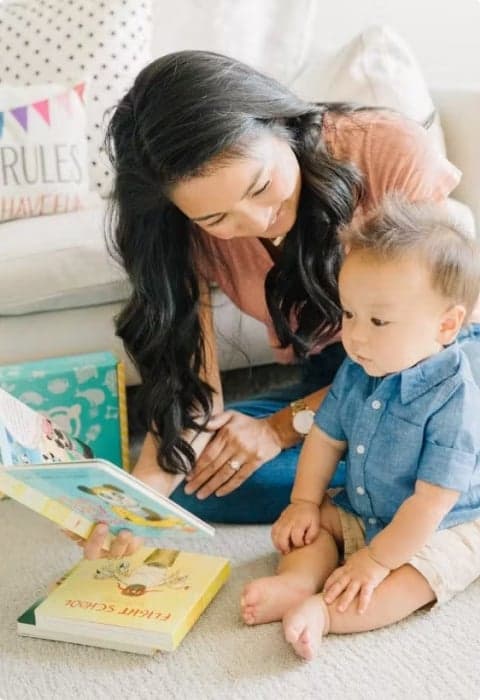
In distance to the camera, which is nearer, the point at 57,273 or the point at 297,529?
the point at 297,529

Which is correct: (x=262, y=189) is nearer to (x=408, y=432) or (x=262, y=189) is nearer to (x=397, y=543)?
(x=408, y=432)

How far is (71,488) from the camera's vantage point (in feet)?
3.53

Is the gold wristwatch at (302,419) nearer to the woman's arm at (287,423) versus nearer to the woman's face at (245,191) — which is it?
the woman's arm at (287,423)

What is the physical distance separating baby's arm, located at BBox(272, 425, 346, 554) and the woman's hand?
13 centimetres

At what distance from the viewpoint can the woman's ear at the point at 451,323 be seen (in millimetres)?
1079

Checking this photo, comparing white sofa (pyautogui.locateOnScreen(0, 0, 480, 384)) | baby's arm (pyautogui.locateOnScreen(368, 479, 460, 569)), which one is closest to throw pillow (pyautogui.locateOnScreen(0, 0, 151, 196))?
white sofa (pyautogui.locateOnScreen(0, 0, 480, 384))

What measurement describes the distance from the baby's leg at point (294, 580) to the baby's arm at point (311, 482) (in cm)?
2

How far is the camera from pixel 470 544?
3.78 ft

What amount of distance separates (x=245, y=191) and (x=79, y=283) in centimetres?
54

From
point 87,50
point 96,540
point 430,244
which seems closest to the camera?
point 430,244

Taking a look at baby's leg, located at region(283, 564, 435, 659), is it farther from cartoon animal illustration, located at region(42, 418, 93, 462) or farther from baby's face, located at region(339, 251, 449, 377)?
cartoon animal illustration, located at region(42, 418, 93, 462)

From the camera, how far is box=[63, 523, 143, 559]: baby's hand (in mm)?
1163

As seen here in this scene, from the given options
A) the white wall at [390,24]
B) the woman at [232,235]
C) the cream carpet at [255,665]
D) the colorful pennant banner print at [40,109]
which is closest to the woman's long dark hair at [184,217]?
the woman at [232,235]

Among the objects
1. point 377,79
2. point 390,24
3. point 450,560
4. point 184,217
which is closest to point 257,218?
point 184,217
